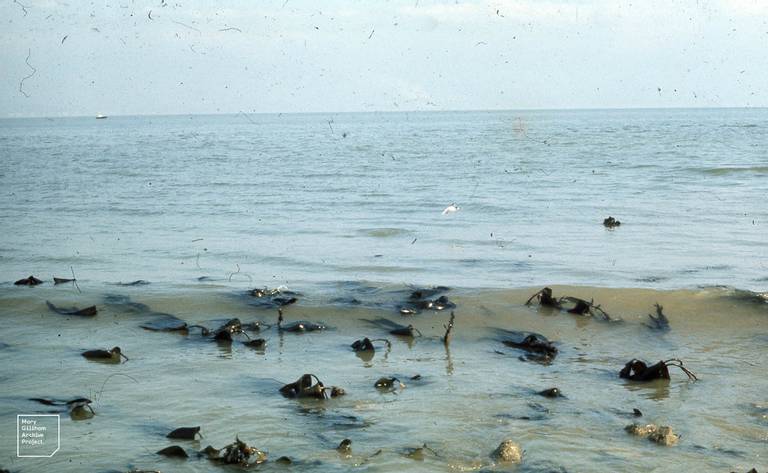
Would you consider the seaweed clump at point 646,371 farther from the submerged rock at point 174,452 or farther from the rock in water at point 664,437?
the submerged rock at point 174,452

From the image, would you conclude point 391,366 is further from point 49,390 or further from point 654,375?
point 49,390

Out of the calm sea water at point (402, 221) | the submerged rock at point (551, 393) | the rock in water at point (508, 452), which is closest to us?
the rock in water at point (508, 452)

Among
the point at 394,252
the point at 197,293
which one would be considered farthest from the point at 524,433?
the point at 394,252

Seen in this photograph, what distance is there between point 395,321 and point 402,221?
252 inches

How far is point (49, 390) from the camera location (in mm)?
5309

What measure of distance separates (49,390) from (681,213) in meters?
11.1

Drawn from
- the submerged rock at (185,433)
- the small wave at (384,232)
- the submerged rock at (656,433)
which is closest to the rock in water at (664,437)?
the submerged rock at (656,433)

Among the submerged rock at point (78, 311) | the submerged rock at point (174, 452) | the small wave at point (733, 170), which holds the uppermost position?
the small wave at point (733, 170)

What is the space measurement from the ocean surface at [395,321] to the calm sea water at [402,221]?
71 millimetres

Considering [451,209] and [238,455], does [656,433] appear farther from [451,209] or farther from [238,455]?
[451,209]

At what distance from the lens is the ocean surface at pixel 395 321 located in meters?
4.44

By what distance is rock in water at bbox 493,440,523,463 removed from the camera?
414 centimetres

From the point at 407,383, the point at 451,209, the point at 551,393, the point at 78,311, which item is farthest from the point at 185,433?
the point at 451,209

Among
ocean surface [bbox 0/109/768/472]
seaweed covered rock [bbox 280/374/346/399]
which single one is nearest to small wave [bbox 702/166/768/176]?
ocean surface [bbox 0/109/768/472]
